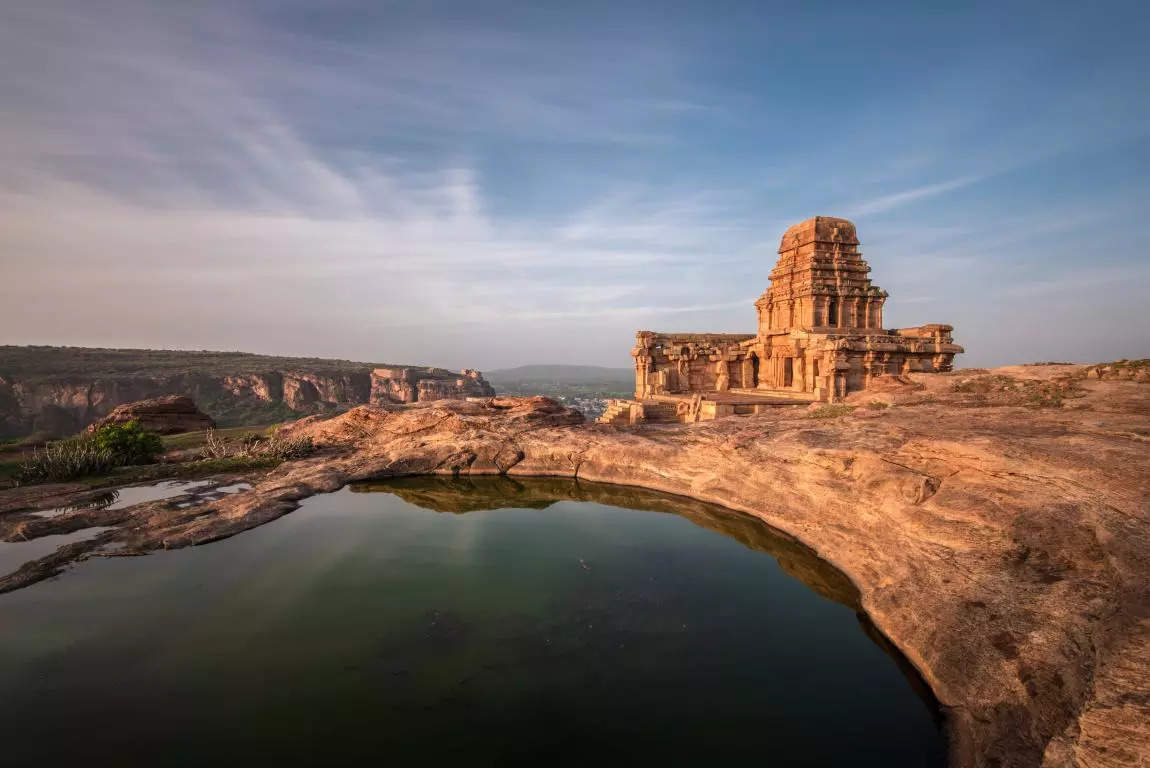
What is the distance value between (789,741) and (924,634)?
8.31 feet

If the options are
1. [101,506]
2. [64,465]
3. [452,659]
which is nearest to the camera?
[452,659]

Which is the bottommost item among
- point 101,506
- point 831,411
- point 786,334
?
point 101,506

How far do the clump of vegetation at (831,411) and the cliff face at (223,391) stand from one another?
29098 mm

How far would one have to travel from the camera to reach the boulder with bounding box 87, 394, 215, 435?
64.0 feet

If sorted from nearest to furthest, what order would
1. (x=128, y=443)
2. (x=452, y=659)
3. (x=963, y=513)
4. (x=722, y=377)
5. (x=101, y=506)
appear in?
1. (x=452, y=659)
2. (x=963, y=513)
3. (x=101, y=506)
4. (x=128, y=443)
5. (x=722, y=377)

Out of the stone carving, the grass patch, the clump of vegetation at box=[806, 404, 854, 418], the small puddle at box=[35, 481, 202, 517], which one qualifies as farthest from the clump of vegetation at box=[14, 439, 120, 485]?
the stone carving

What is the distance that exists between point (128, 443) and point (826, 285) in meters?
26.7

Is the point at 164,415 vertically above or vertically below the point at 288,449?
above

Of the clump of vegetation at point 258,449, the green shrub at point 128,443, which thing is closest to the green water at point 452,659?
the clump of vegetation at point 258,449

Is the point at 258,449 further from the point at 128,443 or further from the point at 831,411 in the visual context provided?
the point at 831,411

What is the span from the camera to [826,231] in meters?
23.4

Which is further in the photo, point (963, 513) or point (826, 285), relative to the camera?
point (826, 285)

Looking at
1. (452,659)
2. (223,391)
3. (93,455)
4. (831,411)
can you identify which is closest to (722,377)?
(831,411)

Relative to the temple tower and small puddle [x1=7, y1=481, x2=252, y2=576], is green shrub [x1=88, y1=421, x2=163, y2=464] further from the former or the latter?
the temple tower
